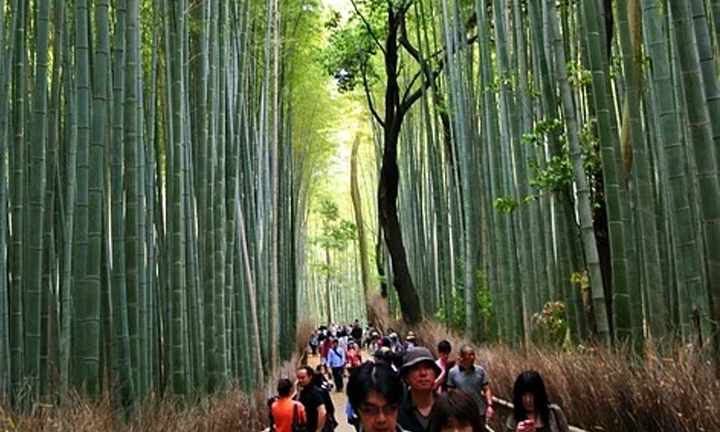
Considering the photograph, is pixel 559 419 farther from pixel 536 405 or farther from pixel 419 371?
pixel 419 371

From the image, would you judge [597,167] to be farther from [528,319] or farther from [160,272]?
[160,272]

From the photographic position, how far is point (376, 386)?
1.96 metres

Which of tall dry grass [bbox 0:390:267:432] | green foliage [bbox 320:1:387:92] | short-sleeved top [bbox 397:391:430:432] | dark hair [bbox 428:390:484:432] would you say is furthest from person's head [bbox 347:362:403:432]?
green foliage [bbox 320:1:387:92]

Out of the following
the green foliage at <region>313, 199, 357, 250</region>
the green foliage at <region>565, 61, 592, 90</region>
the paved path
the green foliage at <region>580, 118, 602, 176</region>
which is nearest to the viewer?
the green foliage at <region>565, 61, 592, 90</region>

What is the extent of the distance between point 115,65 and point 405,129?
A: 12784mm

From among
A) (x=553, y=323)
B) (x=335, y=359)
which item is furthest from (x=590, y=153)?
(x=335, y=359)

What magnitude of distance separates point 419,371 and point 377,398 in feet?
2.44

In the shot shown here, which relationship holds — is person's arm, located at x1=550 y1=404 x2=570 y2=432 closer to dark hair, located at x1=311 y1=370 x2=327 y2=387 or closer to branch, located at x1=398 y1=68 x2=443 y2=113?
dark hair, located at x1=311 y1=370 x2=327 y2=387

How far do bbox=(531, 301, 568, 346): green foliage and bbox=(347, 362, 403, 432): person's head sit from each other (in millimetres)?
5225

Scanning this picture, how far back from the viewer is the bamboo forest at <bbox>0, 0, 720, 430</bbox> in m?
4.29

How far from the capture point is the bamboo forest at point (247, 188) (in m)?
4.29

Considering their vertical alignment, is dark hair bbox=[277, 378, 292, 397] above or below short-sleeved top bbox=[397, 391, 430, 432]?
below

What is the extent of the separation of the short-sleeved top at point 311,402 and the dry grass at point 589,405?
57 centimetres

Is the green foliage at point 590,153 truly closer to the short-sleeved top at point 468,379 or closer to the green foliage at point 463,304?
the short-sleeved top at point 468,379
